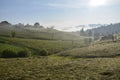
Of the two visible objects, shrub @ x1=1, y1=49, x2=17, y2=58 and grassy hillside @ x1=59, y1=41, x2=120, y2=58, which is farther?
shrub @ x1=1, y1=49, x2=17, y2=58

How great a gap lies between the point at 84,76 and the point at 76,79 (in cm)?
223

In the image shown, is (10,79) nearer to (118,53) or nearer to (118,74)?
(118,74)

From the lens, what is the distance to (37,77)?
33.6m

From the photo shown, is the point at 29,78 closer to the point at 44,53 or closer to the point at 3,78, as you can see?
the point at 3,78

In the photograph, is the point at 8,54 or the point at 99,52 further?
the point at 8,54

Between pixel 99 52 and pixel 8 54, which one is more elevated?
pixel 99 52

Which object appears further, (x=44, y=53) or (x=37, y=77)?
(x=44, y=53)

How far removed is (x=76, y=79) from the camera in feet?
103

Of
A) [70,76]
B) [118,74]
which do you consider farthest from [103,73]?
[70,76]

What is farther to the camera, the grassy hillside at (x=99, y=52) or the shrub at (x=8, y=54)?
the shrub at (x=8, y=54)

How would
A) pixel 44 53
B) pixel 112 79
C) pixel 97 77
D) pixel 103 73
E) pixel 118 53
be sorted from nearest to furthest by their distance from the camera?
1. pixel 112 79
2. pixel 97 77
3. pixel 103 73
4. pixel 118 53
5. pixel 44 53

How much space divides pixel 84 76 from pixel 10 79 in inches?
435

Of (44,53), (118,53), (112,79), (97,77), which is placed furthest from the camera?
(44,53)

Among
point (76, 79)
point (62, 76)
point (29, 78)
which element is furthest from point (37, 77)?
point (76, 79)
